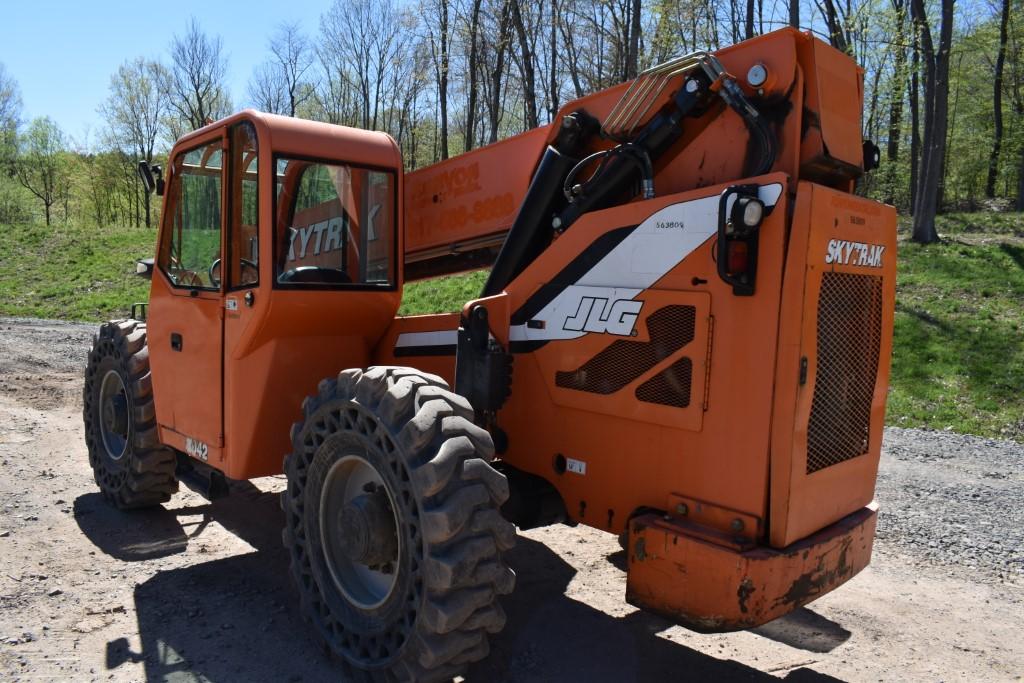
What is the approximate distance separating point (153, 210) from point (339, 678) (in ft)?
181

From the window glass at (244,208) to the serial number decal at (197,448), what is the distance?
1045 millimetres

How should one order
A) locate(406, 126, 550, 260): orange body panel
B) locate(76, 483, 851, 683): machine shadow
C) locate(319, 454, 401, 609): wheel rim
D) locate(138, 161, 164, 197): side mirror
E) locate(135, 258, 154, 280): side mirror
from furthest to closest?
locate(135, 258, 154, 280): side mirror
locate(138, 161, 164, 197): side mirror
locate(406, 126, 550, 260): orange body panel
locate(76, 483, 851, 683): machine shadow
locate(319, 454, 401, 609): wheel rim

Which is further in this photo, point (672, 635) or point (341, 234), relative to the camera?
point (341, 234)

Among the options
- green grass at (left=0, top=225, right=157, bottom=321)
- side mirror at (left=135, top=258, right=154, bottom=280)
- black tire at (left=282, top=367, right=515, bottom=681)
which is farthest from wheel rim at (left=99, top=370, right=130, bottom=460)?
green grass at (left=0, top=225, right=157, bottom=321)

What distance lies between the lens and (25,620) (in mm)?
4191

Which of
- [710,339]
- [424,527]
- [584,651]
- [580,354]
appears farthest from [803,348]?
[584,651]

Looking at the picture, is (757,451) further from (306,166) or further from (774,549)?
(306,166)

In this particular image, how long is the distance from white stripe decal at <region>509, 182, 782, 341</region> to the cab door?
2037 millimetres

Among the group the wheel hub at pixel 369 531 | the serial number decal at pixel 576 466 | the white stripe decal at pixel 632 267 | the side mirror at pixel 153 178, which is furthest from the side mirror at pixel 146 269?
the serial number decal at pixel 576 466

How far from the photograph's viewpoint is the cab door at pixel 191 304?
4.68 metres

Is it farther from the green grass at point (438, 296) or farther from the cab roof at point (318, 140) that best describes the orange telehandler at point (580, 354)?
the green grass at point (438, 296)

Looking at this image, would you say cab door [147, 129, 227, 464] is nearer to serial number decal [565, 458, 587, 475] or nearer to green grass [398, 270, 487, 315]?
serial number decal [565, 458, 587, 475]

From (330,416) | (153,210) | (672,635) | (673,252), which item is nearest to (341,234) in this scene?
(330,416)

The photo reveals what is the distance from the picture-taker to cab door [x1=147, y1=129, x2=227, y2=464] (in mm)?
4676
